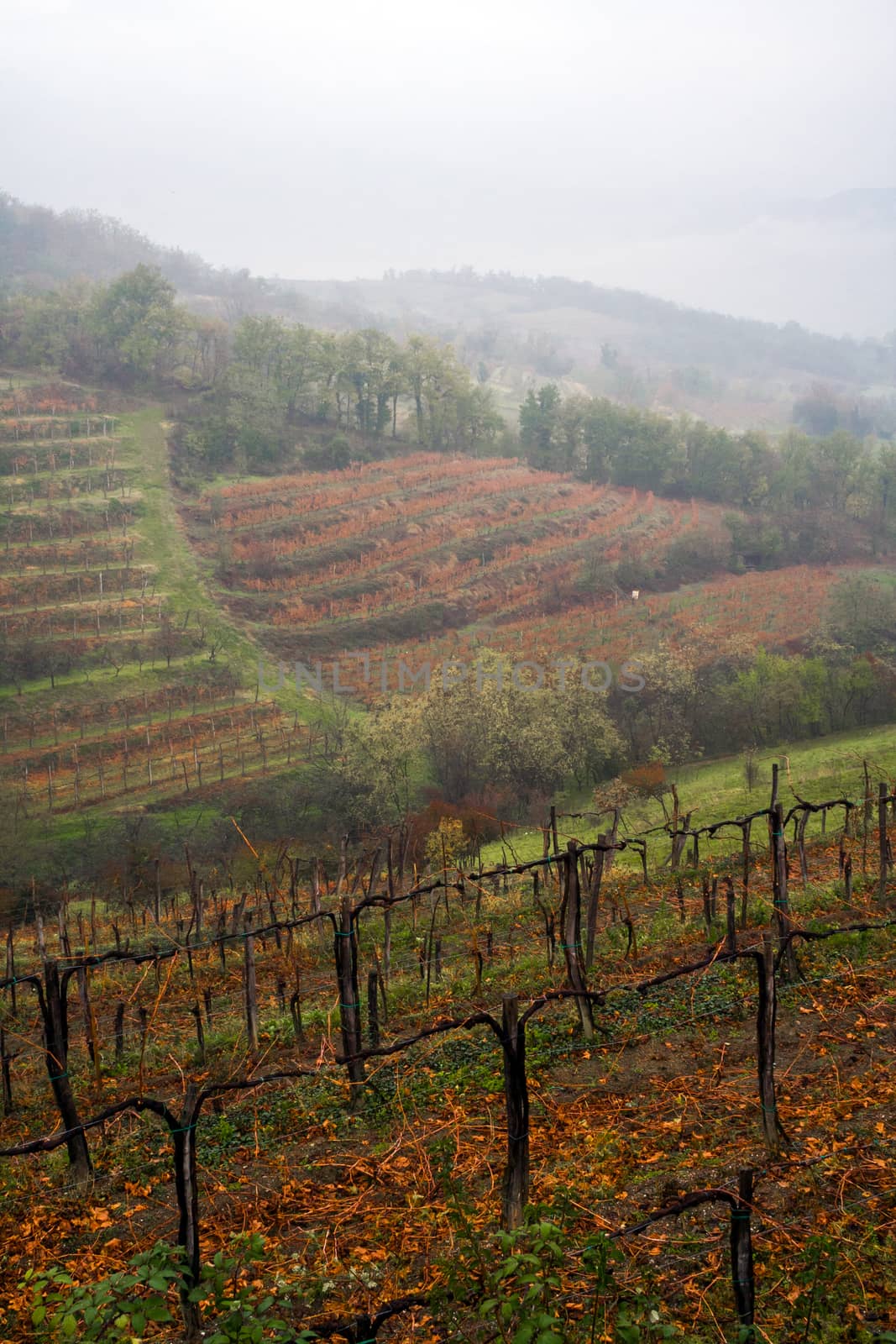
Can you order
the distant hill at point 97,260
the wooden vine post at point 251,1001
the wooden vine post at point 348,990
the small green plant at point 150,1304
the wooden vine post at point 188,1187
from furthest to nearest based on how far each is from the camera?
1. the distant hill at point 97,260
2. the wooden vine post at point 251,1001
3. the wooden vine post at point 348,990
4. the wooden vine post at point 188,1187
5. the small green plant at point 150,1304

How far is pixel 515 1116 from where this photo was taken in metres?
5.64

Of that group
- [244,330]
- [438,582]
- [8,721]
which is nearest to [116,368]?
[244,330]

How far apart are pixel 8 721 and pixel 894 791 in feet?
121

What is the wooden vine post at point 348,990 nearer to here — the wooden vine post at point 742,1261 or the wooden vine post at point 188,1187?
the wooden vine post at point 188,1187

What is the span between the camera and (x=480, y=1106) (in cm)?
824

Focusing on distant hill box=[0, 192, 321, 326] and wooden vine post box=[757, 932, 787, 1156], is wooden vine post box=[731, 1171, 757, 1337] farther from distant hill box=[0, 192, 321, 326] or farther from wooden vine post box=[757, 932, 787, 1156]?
distant hill box=[0, 192, 321, 326]

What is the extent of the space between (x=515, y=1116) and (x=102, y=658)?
44.1m

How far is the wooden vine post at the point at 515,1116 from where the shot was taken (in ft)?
18.2

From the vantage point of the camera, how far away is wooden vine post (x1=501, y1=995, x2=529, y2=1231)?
555cm

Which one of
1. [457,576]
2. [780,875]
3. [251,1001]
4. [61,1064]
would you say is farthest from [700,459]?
[61,1064]

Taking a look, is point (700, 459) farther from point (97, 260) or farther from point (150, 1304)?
point (97, 260)

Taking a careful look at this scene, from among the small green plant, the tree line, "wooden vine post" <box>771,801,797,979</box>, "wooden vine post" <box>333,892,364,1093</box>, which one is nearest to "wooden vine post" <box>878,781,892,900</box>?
"wooden vine post" <box>771,801,797,979</box>

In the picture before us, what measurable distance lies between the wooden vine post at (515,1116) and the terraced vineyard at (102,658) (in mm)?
32827

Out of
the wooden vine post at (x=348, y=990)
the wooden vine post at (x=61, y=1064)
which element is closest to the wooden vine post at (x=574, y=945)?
the wooden vine post at (x=348, y=990)
